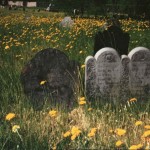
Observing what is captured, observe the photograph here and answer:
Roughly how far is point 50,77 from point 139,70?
1.22 metres

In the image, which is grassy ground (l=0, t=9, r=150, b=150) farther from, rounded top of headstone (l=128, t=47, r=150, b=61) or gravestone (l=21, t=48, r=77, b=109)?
rounded top of headstone (l=128, t=47, r=150, b=61)

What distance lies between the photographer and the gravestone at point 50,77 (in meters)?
4.98

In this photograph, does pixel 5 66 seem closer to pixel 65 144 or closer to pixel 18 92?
pixel 18 92

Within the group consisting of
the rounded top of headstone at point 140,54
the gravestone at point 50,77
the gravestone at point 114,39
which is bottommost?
the gravestone at point 50,77

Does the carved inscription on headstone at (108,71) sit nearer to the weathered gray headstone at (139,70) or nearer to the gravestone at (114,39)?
the weathered gray headstone at (139,70)

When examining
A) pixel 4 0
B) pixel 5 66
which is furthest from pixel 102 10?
pixel 4 0

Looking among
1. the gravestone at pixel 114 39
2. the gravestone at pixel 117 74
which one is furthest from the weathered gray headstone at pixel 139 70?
the gravestone at pixel 114 39

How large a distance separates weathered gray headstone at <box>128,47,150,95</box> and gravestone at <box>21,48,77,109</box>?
2.57ft

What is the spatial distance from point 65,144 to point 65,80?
68.9 inches

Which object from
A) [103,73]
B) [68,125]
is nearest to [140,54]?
[103,73]

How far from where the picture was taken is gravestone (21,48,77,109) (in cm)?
498

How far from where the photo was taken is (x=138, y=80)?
5.02 metres

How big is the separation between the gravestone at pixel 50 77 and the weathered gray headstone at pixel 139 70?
0.78 m

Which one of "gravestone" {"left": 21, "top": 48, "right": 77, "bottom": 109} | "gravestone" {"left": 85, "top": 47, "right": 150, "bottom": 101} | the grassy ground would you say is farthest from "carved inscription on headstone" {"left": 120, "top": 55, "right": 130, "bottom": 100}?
"gravestone" {"left": 21, "top": 48, "right": 77, "bottom": 109}
